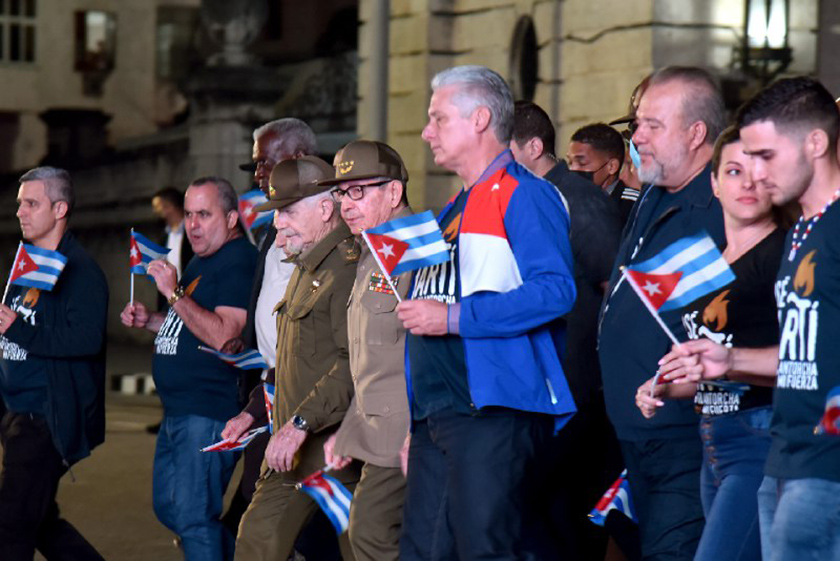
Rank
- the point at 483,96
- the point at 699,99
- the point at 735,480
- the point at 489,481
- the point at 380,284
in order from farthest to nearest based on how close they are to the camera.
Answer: the point at 380,284 < the point at 483,96 < the point at 699,99 < the point at 489,481 < the point at 735,480

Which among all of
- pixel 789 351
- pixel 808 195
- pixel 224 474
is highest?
pixel 808 195

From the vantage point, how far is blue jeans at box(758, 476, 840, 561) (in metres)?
4.45

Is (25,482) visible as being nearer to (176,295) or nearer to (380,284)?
(176,295)

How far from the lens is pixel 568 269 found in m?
5.66

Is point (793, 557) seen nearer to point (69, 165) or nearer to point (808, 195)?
point (808, 195)

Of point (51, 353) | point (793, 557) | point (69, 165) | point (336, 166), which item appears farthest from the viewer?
point (69, 165)

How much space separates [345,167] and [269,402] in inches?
49.6

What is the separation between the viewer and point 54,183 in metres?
8.12

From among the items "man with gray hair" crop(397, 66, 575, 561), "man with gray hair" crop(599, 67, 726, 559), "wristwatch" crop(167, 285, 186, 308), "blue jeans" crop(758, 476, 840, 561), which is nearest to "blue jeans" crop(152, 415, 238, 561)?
"wristwatch" crop(167, 285, 186, 308)

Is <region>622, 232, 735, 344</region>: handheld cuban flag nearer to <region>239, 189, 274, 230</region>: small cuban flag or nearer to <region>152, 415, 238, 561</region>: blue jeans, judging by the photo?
<region>152, 415, 238, 561</region>: blue jeans

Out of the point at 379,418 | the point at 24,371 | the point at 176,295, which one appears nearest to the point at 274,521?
the point at 379,418

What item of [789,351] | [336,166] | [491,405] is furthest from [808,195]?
[336,166]

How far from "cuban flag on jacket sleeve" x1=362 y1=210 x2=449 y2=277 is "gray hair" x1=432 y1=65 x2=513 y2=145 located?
40 centimetres

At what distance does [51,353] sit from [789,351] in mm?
4026
